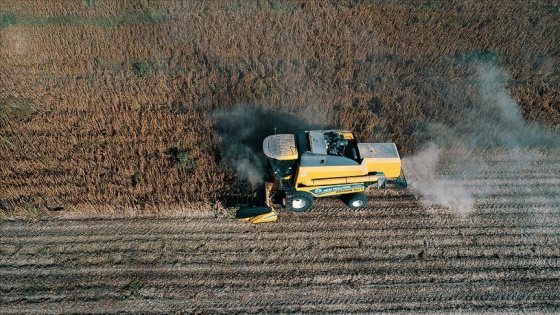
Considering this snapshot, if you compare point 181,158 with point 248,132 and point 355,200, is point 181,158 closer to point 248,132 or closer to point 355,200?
point 248,132

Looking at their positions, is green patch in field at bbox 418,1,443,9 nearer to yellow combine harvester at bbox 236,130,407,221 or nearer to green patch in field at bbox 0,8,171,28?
yellow combine harvester at bbox 236,130,407,221

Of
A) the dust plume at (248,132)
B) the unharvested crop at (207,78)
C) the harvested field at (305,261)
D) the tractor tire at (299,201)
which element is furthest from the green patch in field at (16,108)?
the tractor tire at (299,201)

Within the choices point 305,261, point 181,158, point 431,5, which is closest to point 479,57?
point 431,5

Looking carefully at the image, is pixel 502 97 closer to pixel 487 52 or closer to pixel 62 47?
pixel 487 52

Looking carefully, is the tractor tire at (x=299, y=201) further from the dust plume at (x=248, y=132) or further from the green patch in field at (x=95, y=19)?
the green patch in field at (x=95, y=19)

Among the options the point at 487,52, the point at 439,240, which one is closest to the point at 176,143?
the point at 439,240
